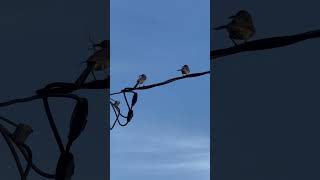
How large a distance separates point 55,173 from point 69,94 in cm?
21

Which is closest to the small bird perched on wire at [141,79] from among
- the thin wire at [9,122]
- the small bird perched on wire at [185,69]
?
the small bird perched on wire at [185,69]

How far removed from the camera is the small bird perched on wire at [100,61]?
1441mm
